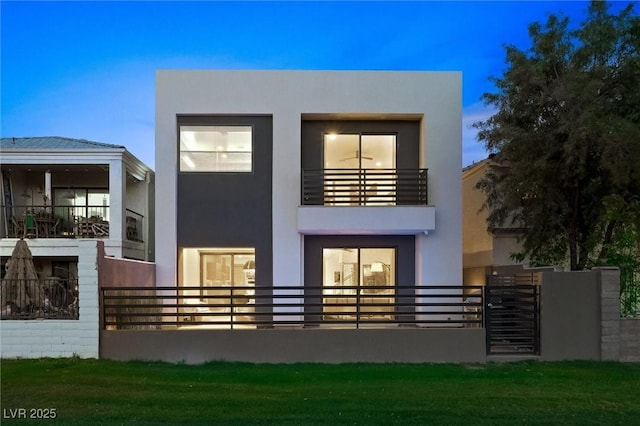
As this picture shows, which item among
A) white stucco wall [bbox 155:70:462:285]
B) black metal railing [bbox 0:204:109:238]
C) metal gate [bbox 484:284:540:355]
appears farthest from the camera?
black metal railing [bbox 0:204:109:238]

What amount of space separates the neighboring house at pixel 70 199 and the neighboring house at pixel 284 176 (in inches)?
104

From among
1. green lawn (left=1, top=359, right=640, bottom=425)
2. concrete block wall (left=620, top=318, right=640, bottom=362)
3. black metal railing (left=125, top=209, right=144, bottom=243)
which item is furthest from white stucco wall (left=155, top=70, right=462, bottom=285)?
black metal railing (left=125, top=209, right=144, bottom=243)

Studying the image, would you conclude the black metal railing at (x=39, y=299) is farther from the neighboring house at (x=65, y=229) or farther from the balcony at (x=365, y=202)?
the balcony at (x=365, y=202)

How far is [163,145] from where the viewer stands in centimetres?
1280

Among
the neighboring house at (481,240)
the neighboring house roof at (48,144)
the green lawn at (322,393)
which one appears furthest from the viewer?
the neighboring house at (481,240)

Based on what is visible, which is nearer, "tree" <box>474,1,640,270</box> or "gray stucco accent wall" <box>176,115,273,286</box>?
"tree" <box>474,1,640,270</box>

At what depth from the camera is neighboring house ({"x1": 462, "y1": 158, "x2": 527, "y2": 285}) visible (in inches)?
614

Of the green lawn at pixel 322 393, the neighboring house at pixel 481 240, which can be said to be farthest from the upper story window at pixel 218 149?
the neighboring house at pixel 481 240

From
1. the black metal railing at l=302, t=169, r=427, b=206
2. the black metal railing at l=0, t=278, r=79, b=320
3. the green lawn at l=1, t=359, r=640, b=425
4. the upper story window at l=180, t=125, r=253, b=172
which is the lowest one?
the green lawn at l=1, t=359, r=640, b=425

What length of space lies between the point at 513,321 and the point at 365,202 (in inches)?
192

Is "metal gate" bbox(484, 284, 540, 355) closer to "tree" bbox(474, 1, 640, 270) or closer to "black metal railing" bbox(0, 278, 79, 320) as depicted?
"tree" bbox(474, 1, 640, 270)

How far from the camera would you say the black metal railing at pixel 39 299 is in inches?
387

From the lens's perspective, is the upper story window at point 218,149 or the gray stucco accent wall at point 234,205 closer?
the gray stucco accent wall at point 234,205

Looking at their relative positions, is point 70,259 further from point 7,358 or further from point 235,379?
point 235,379
